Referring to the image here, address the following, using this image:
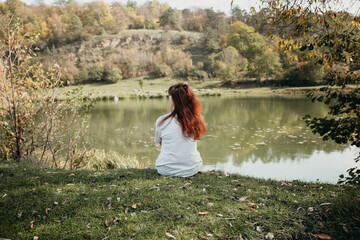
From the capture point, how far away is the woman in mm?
4043

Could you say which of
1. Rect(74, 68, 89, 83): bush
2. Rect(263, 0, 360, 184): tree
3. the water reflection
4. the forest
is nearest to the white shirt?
Rect(263, 0, 360, 184): tree

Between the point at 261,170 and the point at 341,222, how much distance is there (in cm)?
503

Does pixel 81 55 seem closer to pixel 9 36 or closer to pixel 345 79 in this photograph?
pixel 9 36

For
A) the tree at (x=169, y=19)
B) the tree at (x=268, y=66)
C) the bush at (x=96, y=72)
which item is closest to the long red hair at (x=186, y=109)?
the tree at (x=268, y=66)

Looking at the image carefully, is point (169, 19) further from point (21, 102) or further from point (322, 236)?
point (322, 236)

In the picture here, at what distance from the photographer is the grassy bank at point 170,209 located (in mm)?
2586

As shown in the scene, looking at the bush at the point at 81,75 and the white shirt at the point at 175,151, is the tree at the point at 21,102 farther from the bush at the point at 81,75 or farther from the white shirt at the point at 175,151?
the bush at the point at 81,75

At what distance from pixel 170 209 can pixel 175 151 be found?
1.21 metres

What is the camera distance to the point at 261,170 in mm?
7730

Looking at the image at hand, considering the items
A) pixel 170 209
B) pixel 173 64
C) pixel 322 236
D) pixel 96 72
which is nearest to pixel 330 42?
pixel 322 236

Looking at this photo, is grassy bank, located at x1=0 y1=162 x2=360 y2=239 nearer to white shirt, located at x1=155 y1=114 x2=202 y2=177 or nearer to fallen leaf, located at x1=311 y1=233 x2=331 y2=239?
fallen leaf, located at x1=311 y1=233 x2=331 y2=239

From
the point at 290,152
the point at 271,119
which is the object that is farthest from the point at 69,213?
the point at 271,119

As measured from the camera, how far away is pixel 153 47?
67500 millimetres

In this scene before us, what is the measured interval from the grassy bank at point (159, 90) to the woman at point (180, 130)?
29.4m
